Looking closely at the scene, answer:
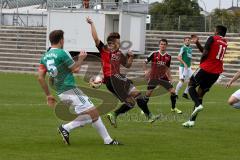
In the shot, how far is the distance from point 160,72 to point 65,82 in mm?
7676

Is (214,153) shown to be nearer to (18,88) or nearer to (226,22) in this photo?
(18,88)

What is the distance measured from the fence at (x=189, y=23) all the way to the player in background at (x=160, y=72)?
2530 cm

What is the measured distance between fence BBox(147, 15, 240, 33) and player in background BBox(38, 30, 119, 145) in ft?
108

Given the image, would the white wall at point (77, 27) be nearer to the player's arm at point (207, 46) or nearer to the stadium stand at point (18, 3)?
the stadium stand at point (18, 3)

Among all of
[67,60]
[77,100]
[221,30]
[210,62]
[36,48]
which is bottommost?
[36,48]

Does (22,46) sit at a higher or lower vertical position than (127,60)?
lower

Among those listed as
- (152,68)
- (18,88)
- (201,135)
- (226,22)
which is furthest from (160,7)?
(201,135)

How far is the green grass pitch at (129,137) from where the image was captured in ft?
36.8

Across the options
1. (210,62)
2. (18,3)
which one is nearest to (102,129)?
(210,62)

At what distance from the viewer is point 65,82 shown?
12.2m

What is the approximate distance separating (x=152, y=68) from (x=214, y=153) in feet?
26.7

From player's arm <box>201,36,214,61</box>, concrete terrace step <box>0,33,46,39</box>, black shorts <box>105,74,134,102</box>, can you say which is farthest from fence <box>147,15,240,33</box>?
black shorts <box>105,74,134,102</box>

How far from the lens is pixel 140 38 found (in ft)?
139

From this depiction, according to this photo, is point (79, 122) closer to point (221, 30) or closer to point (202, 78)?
point (202, 78)
